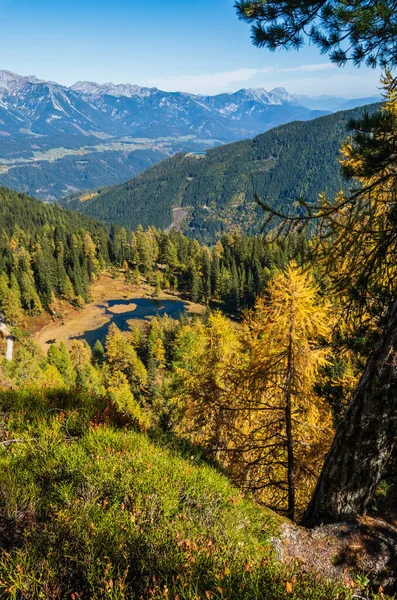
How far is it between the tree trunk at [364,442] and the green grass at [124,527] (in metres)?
0.92

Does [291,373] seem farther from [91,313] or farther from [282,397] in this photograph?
[91,313]

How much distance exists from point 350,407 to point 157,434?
9.26 ft

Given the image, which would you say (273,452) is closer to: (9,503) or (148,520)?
(148,520)

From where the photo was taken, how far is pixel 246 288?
104m

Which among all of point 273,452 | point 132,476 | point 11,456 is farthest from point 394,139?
point 273,452

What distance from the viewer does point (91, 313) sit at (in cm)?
9781

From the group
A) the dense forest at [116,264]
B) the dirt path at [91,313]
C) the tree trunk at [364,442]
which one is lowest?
the dirt path at [91,313]

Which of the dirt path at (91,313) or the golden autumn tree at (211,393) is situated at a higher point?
the golden autumn tree at (211,393)

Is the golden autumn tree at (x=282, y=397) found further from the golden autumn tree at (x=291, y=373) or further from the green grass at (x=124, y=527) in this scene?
the green grass at (x=124, y=527)

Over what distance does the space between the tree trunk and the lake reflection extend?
265ft

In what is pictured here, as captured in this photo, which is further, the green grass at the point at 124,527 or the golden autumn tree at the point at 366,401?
the golden autumn tree at the point at 366,401

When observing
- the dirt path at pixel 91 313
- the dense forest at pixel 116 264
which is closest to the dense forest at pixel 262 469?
the dense forest at pixel 116 264

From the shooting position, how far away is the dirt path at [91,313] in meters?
84.0

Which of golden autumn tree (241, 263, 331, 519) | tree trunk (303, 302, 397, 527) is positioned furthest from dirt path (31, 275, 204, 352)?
tree trunk (303, 302, 397, 527)
